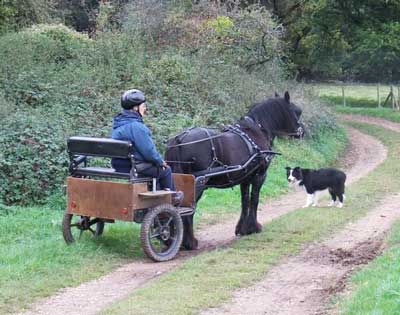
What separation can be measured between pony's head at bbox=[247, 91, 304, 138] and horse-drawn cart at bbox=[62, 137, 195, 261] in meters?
2.13

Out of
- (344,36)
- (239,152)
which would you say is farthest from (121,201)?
(344,36)

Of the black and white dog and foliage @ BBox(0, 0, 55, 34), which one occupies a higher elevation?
foliage @ BBox(0, 0, 55, 34)

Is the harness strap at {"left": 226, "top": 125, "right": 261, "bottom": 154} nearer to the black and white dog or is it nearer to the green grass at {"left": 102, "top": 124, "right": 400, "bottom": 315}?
the green grass at {"left": 102, "top": 124, "right": 400, "bottom": 315}

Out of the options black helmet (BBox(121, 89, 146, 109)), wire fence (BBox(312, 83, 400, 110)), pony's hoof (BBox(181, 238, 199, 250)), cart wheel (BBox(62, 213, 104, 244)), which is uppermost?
black helmet (BBox(121, 89, 146, 109))

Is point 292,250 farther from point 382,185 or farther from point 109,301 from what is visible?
point 382,185

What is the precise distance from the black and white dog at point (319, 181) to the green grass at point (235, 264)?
388mm

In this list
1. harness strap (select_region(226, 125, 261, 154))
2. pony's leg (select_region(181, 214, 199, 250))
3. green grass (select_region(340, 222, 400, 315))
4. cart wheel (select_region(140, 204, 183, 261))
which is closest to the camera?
green grass (select_region(340, 222, 400, 315))

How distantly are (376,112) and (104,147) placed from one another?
30959mm

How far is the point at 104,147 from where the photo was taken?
934cm

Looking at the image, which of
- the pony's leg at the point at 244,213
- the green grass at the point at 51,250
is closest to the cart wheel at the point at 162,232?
the green grass at the point at 51,250

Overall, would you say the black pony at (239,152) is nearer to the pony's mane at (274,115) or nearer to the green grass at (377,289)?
the pony's mane at (274,115)

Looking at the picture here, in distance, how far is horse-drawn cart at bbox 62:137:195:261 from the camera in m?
9.31

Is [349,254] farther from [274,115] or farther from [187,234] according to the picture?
[274,115]

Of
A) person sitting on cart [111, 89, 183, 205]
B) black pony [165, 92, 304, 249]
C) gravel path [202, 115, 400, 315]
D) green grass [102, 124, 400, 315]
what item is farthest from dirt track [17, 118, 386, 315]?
gravel path [202, 115, 400, 315]
